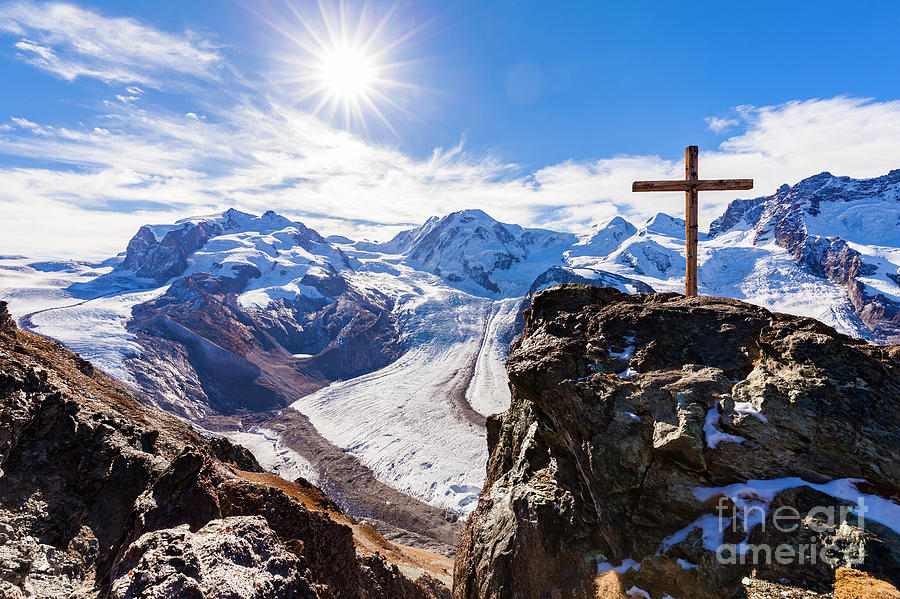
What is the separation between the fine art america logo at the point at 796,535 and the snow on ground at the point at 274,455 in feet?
219

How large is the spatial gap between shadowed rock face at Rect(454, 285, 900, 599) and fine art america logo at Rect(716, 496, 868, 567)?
0.03 meters

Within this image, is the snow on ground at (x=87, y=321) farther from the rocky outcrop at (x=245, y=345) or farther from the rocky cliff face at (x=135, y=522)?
the rocky cliff face at (x=135, y=522)

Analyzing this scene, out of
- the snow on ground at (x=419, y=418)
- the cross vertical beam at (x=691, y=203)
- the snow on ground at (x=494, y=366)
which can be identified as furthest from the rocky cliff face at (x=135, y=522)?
the snow on ground at (x=494, y=366)

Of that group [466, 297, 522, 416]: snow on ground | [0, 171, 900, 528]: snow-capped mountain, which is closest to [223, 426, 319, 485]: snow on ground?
[0, 171, 900, 528]: snow-capped mountain

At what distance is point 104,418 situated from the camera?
1472 centimetres

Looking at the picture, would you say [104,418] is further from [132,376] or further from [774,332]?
[132,376]

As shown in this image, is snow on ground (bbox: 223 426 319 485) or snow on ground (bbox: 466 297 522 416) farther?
snow on ground (bbox: 466 297 522 416)

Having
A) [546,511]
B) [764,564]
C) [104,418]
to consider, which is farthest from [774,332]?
[104,418]

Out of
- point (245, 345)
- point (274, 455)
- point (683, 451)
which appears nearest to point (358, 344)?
point (245, 345)

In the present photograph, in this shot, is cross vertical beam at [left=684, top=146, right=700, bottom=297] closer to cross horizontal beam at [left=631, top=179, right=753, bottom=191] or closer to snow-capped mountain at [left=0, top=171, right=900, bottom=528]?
cross horizontal beam at [left=631, top=179, right=753, bottom=191]

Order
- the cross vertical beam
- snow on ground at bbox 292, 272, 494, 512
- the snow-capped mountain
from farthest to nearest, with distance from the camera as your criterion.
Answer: the snow-capped mountain → snow on ground at bbox 292, 272, 494, 512 → the cross vertical beam

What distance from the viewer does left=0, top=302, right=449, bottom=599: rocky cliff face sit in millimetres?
6355

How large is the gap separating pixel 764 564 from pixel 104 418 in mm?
19755

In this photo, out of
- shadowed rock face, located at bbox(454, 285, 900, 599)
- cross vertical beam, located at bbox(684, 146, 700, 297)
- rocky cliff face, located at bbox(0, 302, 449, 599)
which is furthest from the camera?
cross vertical beam, located at bbox(684, 146, 700, 297)
